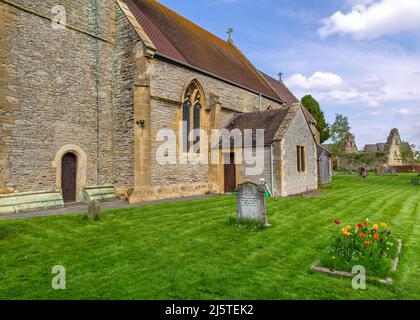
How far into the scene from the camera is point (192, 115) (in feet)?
58.5

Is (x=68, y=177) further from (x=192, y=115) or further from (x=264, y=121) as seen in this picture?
(x=264, y=121)

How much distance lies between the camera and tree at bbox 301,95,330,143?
51.9 meters

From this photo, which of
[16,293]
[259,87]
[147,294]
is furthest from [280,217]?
[259,87]

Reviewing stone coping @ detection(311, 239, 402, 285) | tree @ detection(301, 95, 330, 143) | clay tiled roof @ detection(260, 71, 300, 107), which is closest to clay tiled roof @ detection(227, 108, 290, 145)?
stone coping @ detection(311, 239, 402, 285)

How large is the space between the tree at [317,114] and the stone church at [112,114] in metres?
34.0

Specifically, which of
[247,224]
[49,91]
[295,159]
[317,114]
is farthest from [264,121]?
[317,114]

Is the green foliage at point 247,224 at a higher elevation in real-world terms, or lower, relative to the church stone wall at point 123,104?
lower

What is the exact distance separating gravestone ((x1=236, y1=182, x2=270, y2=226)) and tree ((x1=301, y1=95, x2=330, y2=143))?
47.0m

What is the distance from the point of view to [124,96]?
15.1 m

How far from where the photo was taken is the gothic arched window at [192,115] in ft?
56.8

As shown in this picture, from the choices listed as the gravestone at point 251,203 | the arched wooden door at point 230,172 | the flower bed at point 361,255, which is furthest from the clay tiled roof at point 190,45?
the flower bed at point 361,255

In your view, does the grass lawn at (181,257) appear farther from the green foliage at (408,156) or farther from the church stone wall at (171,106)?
the green foliage at (408,156)
